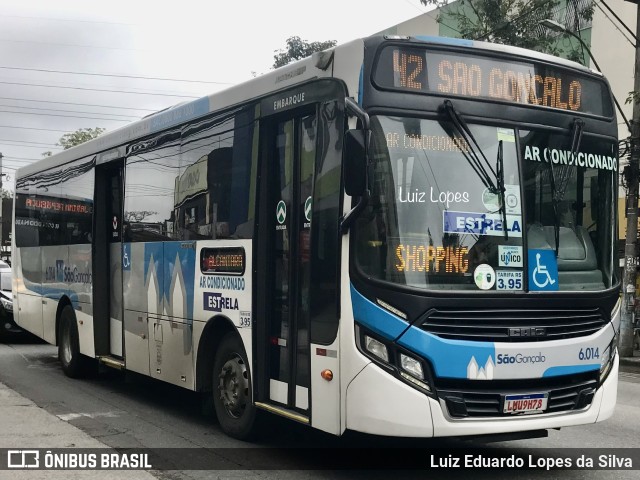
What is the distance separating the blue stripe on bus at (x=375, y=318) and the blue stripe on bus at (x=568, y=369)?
3.96 feet

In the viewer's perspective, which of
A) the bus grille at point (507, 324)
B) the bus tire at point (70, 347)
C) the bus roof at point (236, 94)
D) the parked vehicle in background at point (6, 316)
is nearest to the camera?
the bus grille at point (507, 324)

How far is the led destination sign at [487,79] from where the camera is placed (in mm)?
5918

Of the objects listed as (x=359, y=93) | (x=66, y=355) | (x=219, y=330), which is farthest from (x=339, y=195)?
(x=66, y=355)

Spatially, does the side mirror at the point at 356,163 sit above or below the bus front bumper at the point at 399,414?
above

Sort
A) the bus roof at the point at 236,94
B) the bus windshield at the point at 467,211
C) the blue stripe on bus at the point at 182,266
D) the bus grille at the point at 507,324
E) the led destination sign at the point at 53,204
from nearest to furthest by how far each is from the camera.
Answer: the bus grille at the point at 507,324 < the bus windshield at the point at 467,211 < the bus roof at the point at 236,94 < the blue stripe on bus at the point at 182,266 < the led destination sign at the point at 53,204

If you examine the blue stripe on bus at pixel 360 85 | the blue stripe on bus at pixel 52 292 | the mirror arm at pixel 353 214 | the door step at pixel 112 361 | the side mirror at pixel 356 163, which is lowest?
the door step at pixel 112 361

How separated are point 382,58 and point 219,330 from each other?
329 cm

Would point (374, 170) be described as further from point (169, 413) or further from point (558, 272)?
point (169, 413)

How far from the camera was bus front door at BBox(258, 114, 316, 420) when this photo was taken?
6.46 meters

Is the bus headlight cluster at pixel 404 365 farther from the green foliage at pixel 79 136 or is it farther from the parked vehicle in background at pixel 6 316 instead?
the green foliage at pixel 79 136

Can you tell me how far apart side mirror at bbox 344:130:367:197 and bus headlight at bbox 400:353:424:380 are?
1.19m

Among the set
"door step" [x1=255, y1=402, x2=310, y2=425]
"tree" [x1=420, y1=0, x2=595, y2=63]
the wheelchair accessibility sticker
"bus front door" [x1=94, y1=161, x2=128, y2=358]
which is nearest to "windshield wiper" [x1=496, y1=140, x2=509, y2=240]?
the wheelchair accessibility sticker

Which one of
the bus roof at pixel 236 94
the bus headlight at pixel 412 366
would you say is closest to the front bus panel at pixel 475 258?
Answer: the bus headlight at pixel 412 366

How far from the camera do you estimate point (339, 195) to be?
5996mm
